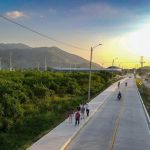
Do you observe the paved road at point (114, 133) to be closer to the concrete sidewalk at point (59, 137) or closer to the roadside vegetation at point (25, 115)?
the concrete sidewalk at point (59, 137)

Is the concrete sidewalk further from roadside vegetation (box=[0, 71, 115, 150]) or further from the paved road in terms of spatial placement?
roadside vegetation (box=[0, 71, 115, 150])

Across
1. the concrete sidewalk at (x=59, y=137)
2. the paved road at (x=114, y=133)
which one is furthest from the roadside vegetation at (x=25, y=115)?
the paved road at (x=114, y=133)

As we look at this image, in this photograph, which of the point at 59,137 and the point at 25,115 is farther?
the point at 25,115

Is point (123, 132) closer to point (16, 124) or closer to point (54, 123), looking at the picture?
point (54, 123)

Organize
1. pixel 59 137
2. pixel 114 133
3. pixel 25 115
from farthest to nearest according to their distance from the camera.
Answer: pixel 25 115 < pixel 114 133 < pixel 59 137

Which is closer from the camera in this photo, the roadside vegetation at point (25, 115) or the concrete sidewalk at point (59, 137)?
the concrete sidewalk at point (59, 137)

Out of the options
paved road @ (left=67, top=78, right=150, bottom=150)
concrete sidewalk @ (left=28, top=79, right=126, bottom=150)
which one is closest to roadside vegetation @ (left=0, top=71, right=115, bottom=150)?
concrete sidewalk @ (left=28, top=79, right=126, bottom=150)

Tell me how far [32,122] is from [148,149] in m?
15.7

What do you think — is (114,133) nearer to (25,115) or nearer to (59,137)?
(59,137)

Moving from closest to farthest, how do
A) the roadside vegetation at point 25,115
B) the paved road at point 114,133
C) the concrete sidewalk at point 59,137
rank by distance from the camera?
the concrete sidewalk at point 59,137
the paved road at point 114,133
the roadside vegetation at point 25,115

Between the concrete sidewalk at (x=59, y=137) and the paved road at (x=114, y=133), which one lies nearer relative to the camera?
the concrete sidewalk at (x=59, y=137)

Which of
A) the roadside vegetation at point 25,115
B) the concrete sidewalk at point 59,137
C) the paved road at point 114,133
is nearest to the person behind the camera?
the concrete sidewalk at point 59,137

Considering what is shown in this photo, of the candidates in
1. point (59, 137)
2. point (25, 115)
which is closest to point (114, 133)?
point (59, 137)

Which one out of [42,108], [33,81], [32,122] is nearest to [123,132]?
[32,122]
